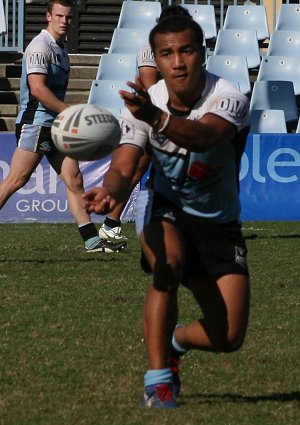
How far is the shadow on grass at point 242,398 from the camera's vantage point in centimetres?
556

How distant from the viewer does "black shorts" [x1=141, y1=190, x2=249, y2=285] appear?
5422mm

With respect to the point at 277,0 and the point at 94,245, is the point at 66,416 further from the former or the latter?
the point at 277,0

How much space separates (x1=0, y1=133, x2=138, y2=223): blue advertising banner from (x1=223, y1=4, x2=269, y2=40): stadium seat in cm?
551

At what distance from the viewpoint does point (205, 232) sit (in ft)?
17.9

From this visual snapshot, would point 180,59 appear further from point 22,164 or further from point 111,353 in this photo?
point 22,164

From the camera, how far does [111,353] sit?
6.63m

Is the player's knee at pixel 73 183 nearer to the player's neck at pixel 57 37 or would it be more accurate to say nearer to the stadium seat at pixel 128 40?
the player's neck at pixel 57 37

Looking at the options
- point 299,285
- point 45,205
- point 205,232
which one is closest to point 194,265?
point 205,232

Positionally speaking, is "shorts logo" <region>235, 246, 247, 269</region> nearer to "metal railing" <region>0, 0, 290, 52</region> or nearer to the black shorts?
the black shorts

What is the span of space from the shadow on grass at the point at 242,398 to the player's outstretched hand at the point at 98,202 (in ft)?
3.57

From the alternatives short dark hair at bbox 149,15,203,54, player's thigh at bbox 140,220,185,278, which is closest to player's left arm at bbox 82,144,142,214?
player's thigh at bbox 140,220,185,278

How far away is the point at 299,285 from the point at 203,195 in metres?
4.08

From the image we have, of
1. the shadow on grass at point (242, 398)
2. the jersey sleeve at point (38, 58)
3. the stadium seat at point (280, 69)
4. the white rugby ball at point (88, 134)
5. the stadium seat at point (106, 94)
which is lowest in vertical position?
the stadium seat at point (106, 94)

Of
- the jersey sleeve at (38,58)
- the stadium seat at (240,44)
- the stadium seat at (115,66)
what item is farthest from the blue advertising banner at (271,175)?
the jersey sleeve at (38,58)
